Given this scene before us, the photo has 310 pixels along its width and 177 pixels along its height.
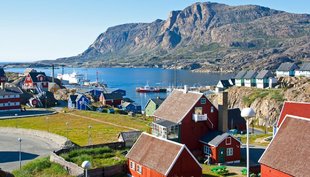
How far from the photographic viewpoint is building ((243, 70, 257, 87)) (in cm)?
10825

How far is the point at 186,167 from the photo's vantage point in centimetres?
3281

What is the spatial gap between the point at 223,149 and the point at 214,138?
5.98ft

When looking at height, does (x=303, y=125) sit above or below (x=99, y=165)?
above

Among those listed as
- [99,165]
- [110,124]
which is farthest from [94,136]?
[99,165]

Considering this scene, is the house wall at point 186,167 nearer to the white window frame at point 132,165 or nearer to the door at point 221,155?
the white window frame at point 132,165

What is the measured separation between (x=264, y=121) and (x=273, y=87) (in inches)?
955

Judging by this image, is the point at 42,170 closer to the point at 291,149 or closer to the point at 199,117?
the point at 199,117

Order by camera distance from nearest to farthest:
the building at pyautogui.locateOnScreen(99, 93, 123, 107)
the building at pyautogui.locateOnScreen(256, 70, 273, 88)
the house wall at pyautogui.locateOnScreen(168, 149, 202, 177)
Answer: the house wall at pyautogui.locateOnScreen(168, 149, 202, 177), the building at pyautogui.locateOnScreen(99, 93, 123, 107), the building at pyautogui.locateOnScreen(256, 70, 273, 88)

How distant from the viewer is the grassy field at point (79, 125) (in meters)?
53.8

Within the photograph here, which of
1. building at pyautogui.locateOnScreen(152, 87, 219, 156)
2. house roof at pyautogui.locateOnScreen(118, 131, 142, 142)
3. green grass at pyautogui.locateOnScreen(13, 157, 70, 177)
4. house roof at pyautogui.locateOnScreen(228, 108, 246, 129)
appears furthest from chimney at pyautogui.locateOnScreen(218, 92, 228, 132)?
house roof at pyautogui.locateOnScreen(228, 108, 246, 129)

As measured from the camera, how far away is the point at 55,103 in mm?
93188

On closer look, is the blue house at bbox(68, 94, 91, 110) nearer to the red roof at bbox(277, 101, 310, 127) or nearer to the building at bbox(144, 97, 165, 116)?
the building at bbox(144, 97, 165, 116)

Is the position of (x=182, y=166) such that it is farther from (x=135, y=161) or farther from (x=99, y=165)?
(x=99, y=165)

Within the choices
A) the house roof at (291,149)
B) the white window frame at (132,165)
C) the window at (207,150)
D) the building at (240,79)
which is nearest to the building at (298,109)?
the window at (207,150)
